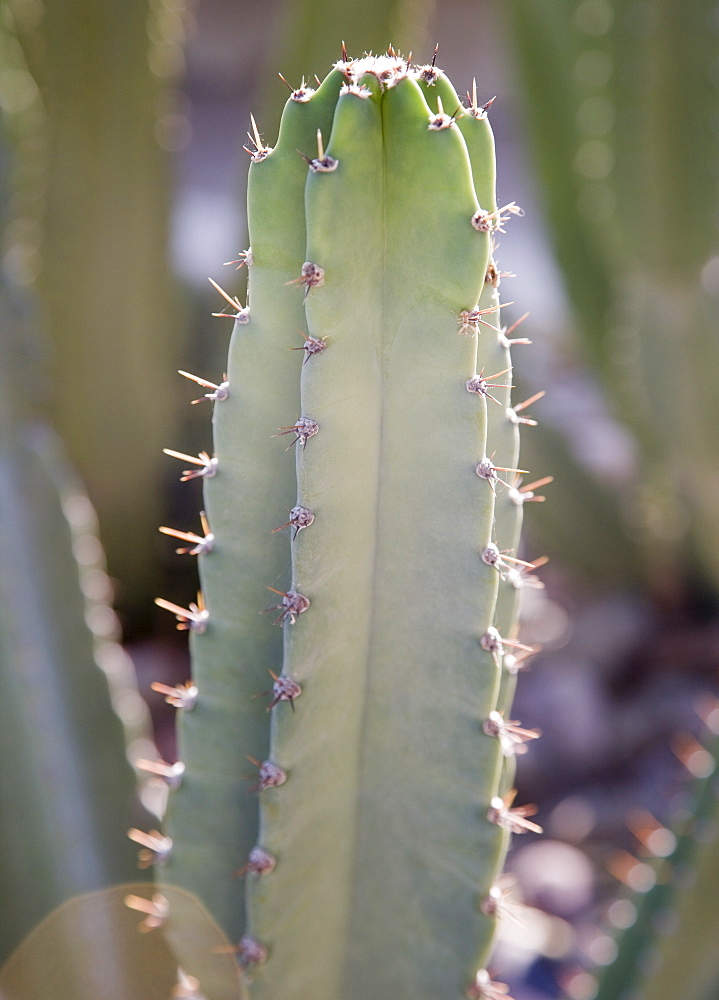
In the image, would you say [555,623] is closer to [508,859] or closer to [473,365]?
[508,859]

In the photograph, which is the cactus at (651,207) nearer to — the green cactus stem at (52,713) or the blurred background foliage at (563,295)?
the blurred background foliage at (563,295)

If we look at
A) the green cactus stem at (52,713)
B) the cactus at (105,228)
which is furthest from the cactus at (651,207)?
the green cactus stem at (52,713)

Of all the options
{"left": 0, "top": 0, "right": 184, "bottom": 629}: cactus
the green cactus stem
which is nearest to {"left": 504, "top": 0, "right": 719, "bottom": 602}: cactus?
{"left": 0, "top": 0, "right": 184, "bottom": 629}: cactus

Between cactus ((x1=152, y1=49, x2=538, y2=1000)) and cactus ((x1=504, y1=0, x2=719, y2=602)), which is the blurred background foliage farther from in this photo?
cactus ((x1=152, y1=49, x2=538, y2=1000))

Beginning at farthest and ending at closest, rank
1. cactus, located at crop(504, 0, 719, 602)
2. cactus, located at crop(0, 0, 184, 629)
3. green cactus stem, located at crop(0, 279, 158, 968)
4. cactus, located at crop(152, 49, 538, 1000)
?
cactus, located at crop(504, 0, 719, 602) < cactus, located at crop(0, 0, 184, 629) < green cactus stem, located at crop(0, 279, 158, 968) < cactus, located at crop(152, 49, 538, 1000)

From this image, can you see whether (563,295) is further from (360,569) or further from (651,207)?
(360,569)

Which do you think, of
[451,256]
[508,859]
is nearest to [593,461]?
[508,859]
